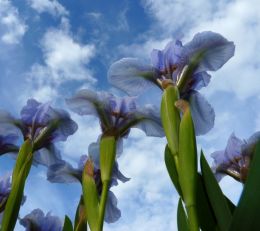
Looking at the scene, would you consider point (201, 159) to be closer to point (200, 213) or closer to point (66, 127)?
point (200, 213)

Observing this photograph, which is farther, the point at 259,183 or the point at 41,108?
the point at 41,108

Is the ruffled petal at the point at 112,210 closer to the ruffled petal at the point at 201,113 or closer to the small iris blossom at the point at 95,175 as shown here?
the small iris blossom at the point at 95,175

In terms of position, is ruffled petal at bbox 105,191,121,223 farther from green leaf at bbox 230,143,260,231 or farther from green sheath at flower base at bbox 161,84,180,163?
green leaf at bbox 230,143,260,231

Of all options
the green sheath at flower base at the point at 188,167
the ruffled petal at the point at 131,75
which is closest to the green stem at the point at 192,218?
the green sheath at flower base at the point at 188,167

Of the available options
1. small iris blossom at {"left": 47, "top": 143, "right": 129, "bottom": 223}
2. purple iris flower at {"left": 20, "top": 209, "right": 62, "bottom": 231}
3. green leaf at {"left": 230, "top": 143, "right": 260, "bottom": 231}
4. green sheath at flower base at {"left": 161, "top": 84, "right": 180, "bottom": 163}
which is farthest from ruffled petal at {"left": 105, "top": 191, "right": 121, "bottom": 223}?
green leaf at {"left": 230, "top": 143, "right": 260, "bottom": 231}

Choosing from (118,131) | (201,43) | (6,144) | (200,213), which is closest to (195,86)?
(201,43)
